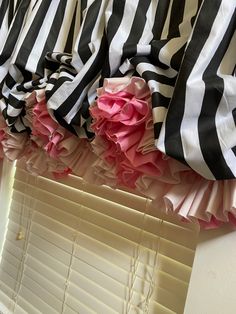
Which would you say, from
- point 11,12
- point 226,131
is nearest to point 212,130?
point 226,131

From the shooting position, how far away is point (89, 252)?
3.24 ft

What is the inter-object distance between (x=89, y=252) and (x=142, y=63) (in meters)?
0.59

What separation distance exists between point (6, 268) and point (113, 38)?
97 centimetres

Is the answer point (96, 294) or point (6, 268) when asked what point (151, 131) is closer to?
point (96, 294)

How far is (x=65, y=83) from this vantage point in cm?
75

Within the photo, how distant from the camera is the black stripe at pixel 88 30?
773mm

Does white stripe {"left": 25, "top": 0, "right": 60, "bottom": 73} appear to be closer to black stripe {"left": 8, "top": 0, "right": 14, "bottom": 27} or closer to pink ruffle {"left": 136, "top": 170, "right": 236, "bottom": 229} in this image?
black stripe {"left": 8, "top": 0, "right": 14, "bottom": 27}

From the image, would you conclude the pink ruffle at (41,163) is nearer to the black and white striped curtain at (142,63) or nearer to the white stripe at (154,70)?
the black and white striped curtain at (142,63)

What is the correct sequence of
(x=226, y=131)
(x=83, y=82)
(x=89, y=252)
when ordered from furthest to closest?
(x=89, y=252) → (x=83, y=82) → (x=226, y=131)

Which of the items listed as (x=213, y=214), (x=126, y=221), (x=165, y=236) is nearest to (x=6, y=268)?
(x=126, y=221)

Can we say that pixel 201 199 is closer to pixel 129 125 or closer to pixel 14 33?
pixel 129 125

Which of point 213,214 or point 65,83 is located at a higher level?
point 65,83

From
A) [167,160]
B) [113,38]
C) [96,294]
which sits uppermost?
[113,38]

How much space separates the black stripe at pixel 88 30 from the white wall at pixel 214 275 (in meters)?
0.47
